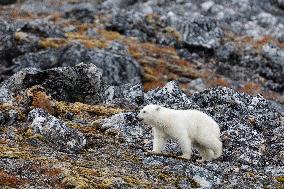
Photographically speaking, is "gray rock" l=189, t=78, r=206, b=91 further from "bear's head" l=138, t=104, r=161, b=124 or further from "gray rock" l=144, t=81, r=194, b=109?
"bear's head" l=138, t=104, r=161, b=124

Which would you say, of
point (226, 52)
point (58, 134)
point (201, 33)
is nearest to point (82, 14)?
point (201, 33)

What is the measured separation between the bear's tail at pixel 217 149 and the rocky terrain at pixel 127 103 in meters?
0.19

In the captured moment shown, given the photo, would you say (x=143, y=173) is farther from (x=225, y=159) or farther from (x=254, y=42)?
(x=254, y=42)

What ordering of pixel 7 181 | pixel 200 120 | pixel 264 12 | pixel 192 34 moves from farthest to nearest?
1. pixel 264 12
2. pixel 192 34
3. pixel 200 120
4. pixel 7 181

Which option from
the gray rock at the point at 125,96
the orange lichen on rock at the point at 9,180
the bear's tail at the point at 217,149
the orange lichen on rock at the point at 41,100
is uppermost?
the orange lichen on rock at the point at 9,180

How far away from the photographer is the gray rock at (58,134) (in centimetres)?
1753

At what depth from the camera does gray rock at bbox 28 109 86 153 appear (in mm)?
17531

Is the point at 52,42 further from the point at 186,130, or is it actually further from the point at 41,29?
the point at 186,130

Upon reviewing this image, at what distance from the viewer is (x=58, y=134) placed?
706 inches

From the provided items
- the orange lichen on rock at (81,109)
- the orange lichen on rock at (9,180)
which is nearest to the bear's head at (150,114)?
the orange lichen on rock at (9,180)

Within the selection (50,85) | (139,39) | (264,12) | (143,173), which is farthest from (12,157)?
(264,12)

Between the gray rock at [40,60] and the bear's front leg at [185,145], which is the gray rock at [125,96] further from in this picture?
the gray rock at [40,60]

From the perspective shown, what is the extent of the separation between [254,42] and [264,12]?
10.1 metres

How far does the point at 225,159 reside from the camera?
59.7 ft
